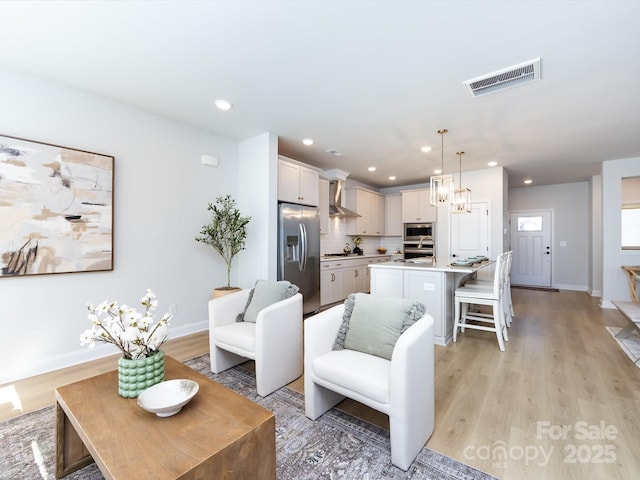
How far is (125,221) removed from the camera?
3.19 meters

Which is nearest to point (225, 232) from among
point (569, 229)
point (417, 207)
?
point (417, 207)

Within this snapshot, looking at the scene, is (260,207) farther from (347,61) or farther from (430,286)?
(430,286)

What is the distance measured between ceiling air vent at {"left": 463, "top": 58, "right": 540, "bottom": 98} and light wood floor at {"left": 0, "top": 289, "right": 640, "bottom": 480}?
262cm

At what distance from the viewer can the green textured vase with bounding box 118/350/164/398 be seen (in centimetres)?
143

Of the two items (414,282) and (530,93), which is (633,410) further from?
(530,93)

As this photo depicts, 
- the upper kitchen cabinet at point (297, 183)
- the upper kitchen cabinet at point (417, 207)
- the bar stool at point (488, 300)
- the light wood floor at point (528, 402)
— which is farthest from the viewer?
the upper kitchen cabinet at point (417, 207)

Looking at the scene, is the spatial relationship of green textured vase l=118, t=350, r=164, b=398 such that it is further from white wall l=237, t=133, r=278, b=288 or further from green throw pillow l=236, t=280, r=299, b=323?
white wall l=237, t=133, r=278, b=288

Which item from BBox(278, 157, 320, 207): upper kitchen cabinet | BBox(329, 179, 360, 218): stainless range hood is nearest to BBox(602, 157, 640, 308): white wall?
BBox(329, 179, 360, 218): stainless range hood

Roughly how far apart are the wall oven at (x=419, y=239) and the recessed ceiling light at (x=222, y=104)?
490 centimetres

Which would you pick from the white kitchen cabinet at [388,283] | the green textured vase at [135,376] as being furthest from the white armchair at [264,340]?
the white kitchen cabinet at [388,283]

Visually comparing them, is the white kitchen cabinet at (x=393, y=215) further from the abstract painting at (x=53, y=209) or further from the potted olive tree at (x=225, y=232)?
the abstract painting at (x=53, y=209)

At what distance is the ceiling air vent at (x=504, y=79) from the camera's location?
7.93 feet

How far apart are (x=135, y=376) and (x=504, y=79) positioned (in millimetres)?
3486

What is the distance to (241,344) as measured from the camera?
239 centimetres
